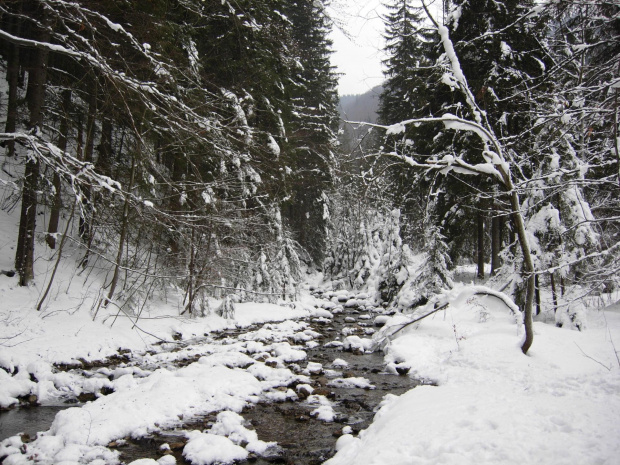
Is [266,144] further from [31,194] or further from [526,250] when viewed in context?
[526,250]

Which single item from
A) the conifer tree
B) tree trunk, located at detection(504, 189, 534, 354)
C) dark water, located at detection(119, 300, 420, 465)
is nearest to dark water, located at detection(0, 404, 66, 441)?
dark water, located at detection(119, 300, 420, 465)

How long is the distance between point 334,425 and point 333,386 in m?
1.74

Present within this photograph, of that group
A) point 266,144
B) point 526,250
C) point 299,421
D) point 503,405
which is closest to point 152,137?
point 266,144

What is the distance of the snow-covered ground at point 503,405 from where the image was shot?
306cm

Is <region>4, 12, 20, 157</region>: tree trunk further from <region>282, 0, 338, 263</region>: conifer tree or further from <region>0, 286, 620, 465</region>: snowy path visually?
<region>282, 0, 338, 263</region>: conifer tree

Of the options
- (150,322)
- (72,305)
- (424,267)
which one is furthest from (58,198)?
(424,267)

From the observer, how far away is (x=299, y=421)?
222 inches

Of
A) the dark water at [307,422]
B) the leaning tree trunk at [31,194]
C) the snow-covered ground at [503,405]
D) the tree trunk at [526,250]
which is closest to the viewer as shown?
the snow-covered ground at [503,405]

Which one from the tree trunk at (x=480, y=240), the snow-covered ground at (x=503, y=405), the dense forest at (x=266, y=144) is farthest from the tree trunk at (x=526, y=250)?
the tree trunk at (x=480, y=240)

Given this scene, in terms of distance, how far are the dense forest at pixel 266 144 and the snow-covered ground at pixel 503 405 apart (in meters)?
1.19

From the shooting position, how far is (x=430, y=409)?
430 cm

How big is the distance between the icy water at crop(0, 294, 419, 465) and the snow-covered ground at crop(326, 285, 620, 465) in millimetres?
442

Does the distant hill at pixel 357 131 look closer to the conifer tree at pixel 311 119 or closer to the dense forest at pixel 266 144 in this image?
the dense forest at pixel 266 144

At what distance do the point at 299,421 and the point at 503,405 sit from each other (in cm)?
300
